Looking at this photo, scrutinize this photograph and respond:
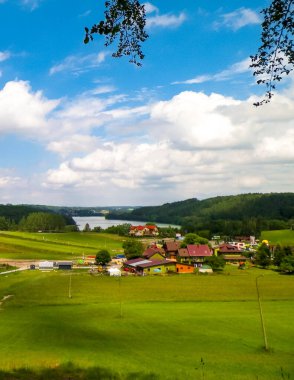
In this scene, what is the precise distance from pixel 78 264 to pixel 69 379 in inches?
3506

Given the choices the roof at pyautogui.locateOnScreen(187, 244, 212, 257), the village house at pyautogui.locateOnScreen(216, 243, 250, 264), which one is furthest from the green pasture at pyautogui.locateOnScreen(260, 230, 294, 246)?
the roof at pyautogui.locateOnScreen(187, 244, 212, 257)

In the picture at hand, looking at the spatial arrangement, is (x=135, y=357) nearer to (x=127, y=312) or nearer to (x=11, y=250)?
(x=127, y=312)

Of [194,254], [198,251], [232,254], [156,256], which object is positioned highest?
[198,251]

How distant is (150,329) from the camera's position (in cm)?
A: 3869

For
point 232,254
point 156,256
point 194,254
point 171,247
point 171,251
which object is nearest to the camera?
point 156,256

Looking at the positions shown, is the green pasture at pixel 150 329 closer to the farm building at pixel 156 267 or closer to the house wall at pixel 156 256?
the farm building at pixel 156 267

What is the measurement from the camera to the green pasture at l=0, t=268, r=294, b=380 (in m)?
26.4

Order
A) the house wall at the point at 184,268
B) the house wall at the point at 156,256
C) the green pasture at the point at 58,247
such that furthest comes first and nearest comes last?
the green pasture at the point at 58,247 < the house wall at the point at 156,256 < the house wall at the point at 184,268

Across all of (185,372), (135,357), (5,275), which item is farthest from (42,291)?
(185,372)

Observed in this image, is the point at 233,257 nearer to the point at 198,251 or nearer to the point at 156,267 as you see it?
the point at 198,251

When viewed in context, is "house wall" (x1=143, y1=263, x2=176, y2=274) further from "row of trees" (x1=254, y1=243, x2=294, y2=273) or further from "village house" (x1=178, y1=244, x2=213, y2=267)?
"row of trees" (x1=254, y1=243, x2=294, y2=273)

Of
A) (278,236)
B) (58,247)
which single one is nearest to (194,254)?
(58,247)

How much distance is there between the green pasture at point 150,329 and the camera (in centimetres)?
2644

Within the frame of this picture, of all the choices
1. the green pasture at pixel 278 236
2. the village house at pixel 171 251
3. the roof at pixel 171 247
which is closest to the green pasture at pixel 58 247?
the roof at pixel 171 247
